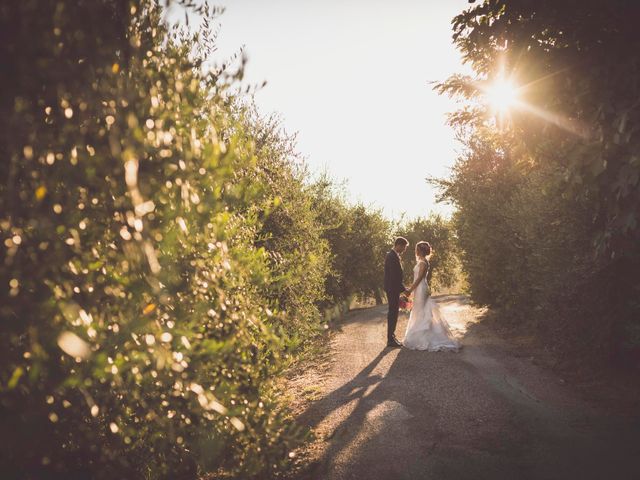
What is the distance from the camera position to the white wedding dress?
35.5 ft

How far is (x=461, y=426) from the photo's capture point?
19.4ft

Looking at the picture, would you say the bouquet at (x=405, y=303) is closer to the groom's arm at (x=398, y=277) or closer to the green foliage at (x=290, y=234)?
the groom's arm at (x=398, y=277)

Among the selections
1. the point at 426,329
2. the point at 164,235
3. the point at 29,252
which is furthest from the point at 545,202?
the point at 29,252

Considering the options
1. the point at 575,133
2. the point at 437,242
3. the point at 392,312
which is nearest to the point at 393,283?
the point at 392,312

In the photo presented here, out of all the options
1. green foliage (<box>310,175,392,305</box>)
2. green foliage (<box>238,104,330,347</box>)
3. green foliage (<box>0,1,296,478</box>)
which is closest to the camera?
green foliage (<box>0,1,296,478</box>)

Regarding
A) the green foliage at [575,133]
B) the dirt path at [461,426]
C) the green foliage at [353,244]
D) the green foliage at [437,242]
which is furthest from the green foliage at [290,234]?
the green foliage at [437,242]

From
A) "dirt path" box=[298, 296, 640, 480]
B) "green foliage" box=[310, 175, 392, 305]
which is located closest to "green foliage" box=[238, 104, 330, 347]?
"dirt path" box=[298, 296, 640, 480]

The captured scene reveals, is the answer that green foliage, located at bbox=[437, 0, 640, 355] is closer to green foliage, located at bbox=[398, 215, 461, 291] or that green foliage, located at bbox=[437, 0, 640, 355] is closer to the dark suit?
the dark suit

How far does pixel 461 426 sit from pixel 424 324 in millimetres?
5492

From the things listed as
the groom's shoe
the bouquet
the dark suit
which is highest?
the dark suit

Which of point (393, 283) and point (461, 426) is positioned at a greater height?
point (393, 283)

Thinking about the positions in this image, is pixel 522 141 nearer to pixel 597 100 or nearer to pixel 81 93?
pixel 597 100

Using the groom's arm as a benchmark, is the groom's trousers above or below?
below

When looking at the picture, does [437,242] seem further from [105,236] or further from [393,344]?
[105,236]
